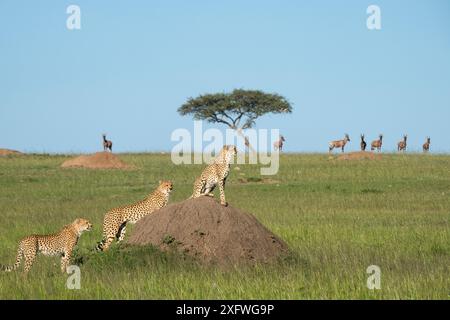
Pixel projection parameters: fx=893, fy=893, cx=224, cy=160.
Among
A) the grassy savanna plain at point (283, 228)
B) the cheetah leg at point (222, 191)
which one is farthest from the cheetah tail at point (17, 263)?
the cheetah leg at point (222, 191)

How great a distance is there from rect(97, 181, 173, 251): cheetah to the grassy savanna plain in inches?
25.7

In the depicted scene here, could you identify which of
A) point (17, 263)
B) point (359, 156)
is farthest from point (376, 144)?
point (17, 263)

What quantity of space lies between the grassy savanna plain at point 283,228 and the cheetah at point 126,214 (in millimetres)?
652

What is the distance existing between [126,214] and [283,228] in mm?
4392

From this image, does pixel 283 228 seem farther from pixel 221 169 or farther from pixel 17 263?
pixel 17 263

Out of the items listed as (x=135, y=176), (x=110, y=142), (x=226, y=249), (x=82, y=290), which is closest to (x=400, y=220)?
(x=226, y=249)

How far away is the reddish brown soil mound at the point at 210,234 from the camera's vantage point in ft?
46.2

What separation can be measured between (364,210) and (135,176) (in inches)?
592

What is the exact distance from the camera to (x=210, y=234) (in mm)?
14281

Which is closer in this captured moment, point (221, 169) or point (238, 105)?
point (221, 169)

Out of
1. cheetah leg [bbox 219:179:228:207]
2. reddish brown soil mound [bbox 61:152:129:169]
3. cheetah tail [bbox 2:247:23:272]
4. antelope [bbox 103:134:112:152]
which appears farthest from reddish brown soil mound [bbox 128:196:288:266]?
antelope [bbox 103:134:112:152]

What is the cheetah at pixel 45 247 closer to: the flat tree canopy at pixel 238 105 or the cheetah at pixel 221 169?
the cheetah at pixel 221 169
